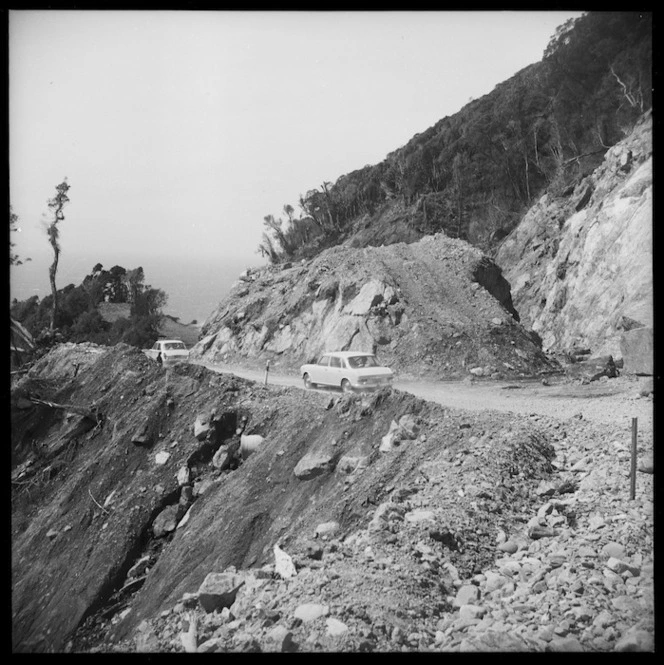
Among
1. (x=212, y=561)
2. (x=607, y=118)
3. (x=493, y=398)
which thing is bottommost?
(x=212, y=561)

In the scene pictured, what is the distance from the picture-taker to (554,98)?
93.0ft

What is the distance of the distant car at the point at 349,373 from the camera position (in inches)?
541

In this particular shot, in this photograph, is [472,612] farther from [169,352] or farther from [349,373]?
[169,352]

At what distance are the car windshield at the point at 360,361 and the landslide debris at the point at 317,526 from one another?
1.42m

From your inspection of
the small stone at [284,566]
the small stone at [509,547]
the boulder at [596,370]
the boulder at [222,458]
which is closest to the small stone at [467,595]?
the small stone at [509,547]

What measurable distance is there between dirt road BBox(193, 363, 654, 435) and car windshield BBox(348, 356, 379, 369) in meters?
1.35

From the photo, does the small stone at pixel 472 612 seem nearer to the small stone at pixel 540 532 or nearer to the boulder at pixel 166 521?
the small stone at pixel 540 532

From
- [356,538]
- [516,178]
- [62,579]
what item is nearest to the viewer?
[356,538]

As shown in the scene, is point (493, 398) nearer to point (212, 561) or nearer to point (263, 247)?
point (212, 561)

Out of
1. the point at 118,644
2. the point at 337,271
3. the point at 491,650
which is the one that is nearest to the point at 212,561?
the point at 118,644

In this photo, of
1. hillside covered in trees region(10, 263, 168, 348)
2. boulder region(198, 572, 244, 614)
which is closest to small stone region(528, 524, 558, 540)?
boulder region(198, 572, 244, 614)

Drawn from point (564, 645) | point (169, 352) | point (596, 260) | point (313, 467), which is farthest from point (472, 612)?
point (596, 260)

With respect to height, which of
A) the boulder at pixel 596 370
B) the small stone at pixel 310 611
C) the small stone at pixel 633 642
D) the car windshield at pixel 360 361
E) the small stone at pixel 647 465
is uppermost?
the car windshield at pixel 360 361

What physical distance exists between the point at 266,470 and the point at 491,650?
581 centimetres
